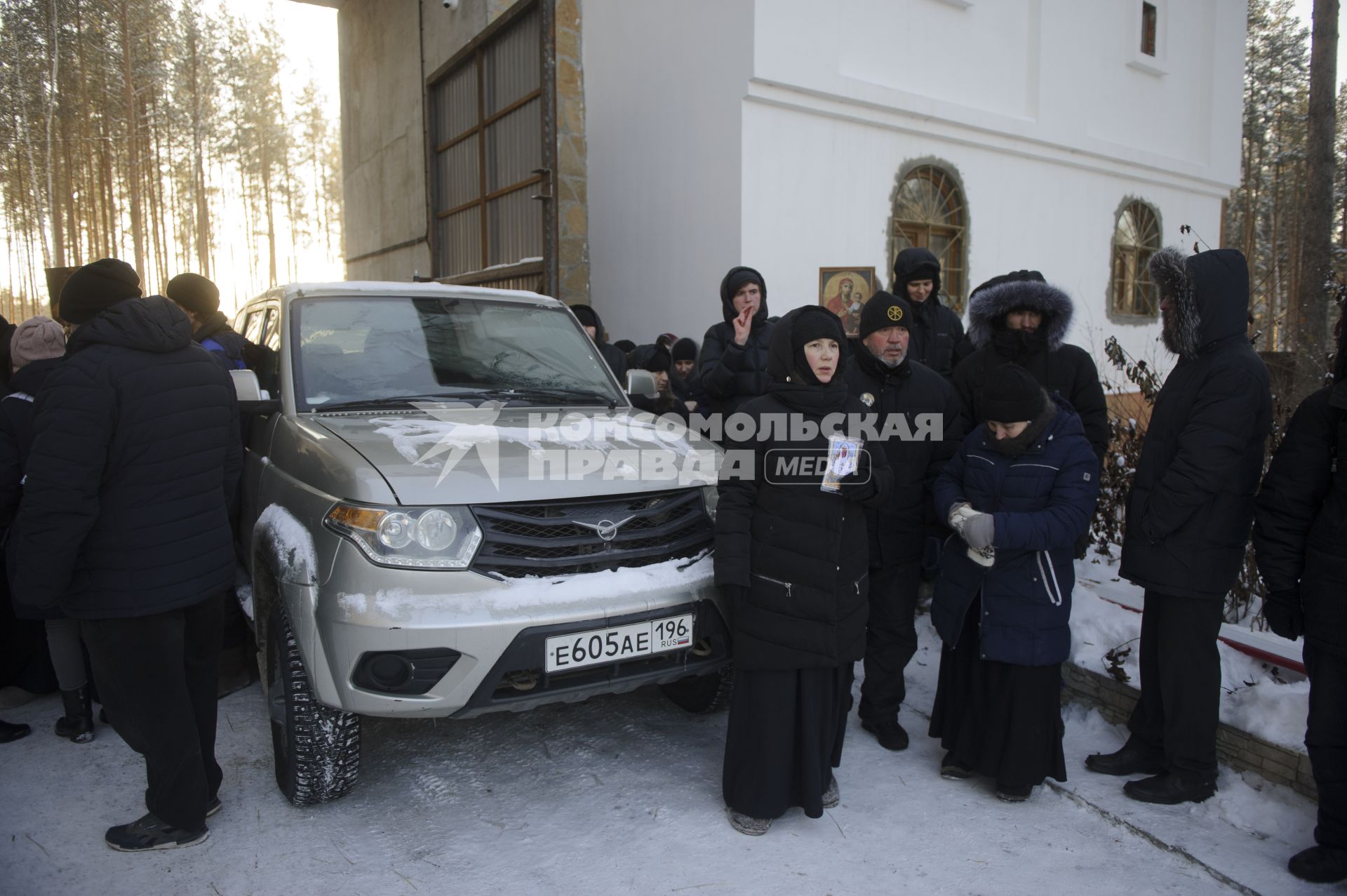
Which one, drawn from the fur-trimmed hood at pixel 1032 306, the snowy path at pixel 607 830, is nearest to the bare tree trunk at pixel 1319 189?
the fur-trimmed hood at pixel 1032 306

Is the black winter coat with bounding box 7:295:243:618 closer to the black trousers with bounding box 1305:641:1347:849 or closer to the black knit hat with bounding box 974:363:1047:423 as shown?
the black knit hat with bounding box 974:363:1047:423

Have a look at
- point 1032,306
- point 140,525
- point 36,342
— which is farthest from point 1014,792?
point 36,342

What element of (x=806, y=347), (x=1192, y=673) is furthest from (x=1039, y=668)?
(x=806, y=347)

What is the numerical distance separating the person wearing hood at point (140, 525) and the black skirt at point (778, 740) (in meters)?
1.79

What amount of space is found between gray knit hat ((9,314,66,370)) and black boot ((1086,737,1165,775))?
4622mm

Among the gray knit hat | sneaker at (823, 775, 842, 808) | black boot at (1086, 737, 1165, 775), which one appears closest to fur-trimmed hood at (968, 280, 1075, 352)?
black boot at (1086, 737, 1165, 775)

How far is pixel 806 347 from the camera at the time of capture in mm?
2744

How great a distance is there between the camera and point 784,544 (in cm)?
273

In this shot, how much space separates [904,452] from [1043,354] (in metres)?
0.87

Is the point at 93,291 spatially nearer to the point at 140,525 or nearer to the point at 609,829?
the point at 140,525

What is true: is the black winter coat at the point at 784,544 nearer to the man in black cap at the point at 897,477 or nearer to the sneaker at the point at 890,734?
the man in black cap at the point at 897,477

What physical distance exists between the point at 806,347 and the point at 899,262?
205 centimetres

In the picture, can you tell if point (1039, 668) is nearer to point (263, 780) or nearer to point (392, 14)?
point (263, 780)

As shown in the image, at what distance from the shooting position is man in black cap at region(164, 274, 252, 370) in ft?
14.4
